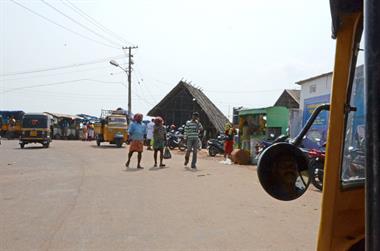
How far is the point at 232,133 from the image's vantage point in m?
22.1

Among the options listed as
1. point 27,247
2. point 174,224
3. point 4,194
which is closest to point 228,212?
point 174,224

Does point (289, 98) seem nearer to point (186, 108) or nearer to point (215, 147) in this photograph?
point (186, 108)

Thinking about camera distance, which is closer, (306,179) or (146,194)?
(306,179)

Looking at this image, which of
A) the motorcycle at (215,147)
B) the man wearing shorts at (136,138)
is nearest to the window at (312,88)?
the motorcycle at (215,147)

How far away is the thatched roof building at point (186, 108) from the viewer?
142 ft

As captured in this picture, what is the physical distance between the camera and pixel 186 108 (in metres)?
44.6

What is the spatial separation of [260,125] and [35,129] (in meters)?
15.5

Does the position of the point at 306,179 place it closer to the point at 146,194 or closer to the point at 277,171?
the point at 277,171

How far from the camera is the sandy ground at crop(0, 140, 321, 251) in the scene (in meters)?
6.12

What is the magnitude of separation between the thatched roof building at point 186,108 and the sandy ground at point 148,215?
30277 mm

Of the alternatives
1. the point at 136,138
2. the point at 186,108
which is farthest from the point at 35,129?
the point at 186,108

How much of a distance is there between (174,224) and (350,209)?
5116 mm

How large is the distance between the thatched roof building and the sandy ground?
99.3 ft

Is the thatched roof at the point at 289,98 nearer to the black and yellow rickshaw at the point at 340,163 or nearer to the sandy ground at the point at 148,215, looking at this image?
the sandy ground at the point at 148,215
